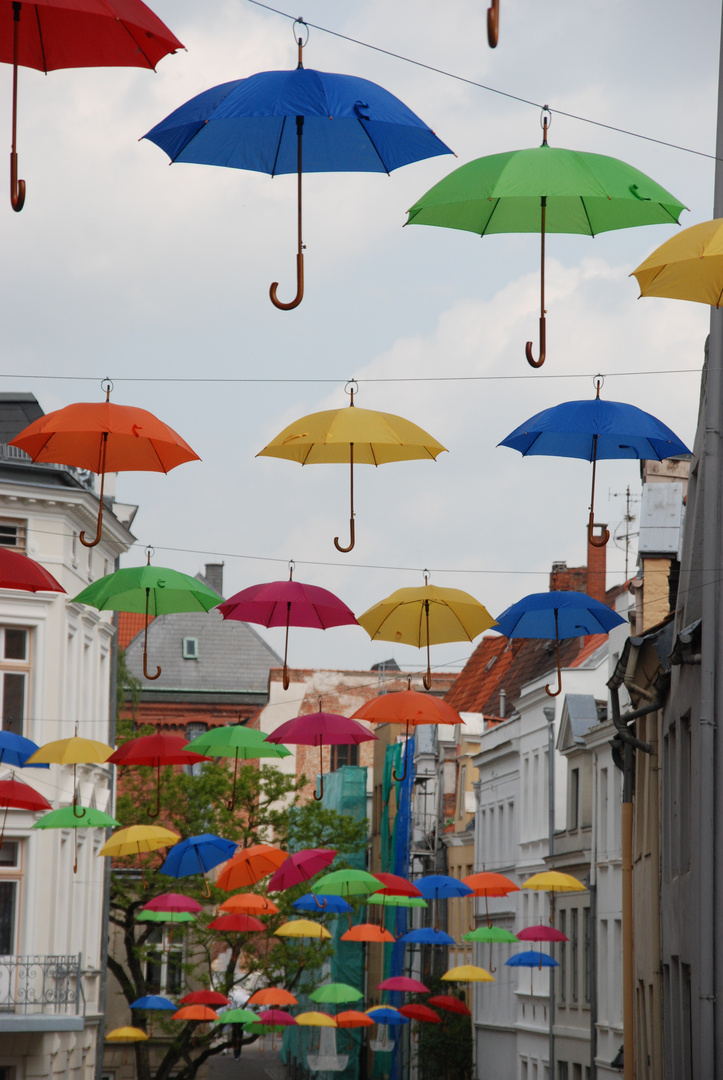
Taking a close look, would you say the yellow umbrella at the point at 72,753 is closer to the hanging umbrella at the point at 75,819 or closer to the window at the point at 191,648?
the hanging umbrella at the point at 75,819

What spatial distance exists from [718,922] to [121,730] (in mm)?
32253

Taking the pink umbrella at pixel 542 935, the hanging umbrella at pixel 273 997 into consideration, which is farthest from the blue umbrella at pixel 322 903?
the pink umbrella at pixel 542 935

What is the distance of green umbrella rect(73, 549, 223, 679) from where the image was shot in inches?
664

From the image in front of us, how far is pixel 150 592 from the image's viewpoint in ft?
56.7

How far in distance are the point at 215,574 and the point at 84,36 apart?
68.0 metres

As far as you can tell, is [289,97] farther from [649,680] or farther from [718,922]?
[649,680]

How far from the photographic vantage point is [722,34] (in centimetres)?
1416

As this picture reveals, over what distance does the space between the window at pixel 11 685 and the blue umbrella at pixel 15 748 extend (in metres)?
8.04

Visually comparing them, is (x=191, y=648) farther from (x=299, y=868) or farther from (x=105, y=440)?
(x=105, y=440)

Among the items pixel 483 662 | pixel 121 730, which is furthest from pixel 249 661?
pixel 121 730

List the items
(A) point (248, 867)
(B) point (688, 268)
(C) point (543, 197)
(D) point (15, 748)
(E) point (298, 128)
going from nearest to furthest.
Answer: (B) point (688, 268) → (E) point (298, 128) → (C) point (543, 197) → (D) point (15, 748) → (A) point (248, 867)

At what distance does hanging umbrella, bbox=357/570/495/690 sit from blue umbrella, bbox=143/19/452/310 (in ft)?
24.8

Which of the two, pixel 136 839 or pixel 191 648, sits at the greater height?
pixel 191 648

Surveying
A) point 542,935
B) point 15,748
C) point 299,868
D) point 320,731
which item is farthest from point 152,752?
point 542,935
